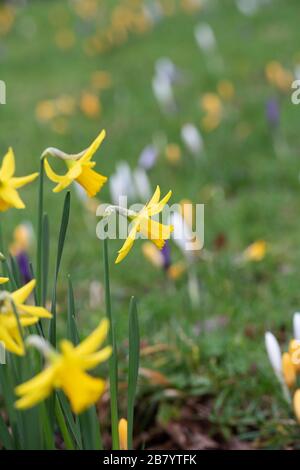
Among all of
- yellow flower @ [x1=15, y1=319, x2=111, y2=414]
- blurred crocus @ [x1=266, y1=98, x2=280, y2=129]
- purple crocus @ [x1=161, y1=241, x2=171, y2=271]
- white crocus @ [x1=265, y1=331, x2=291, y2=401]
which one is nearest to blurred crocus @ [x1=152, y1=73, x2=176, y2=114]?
blurred crocus @ [x1=266, y1=98, x2=280, y2=129]

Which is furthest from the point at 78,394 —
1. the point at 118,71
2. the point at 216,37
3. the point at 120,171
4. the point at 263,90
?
the point at 216,37

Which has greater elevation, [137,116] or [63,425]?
[137,116]

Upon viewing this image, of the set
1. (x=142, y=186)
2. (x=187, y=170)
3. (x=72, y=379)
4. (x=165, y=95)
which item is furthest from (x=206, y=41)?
(x=72, y=379)

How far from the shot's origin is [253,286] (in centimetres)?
278

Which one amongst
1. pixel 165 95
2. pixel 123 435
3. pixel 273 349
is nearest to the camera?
pixel 123 435

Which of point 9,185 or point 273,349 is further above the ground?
point 9,185

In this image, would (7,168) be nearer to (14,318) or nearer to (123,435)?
(14,318)

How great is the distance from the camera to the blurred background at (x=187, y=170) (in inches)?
79.5

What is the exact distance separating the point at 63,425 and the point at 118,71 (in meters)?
4.98

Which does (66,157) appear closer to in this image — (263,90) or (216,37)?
(263,90)

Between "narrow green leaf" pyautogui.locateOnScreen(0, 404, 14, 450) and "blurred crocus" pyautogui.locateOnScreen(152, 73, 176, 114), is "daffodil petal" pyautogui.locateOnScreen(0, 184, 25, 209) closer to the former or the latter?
"narrow green leaf" pyautogui.locateOnScreen(0, 404, 14, 450)

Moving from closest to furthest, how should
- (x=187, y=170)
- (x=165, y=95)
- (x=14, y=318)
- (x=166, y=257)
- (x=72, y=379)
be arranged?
(x=72, y=379)
(x=14, y=318)
(x=166, y=257)
(x=187, y=170)
(x=165, y=95)

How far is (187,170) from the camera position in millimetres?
4059
